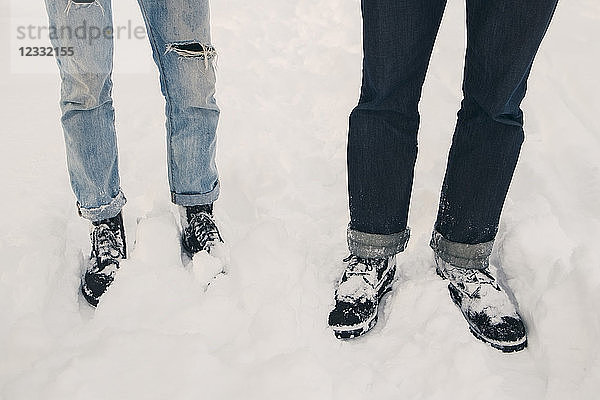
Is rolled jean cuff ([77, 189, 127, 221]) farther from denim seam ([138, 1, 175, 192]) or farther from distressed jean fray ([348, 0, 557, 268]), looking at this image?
distressed jean fray ([348, 0, 557, 268])

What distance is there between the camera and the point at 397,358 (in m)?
1.34

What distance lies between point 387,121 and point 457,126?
0.58 ft

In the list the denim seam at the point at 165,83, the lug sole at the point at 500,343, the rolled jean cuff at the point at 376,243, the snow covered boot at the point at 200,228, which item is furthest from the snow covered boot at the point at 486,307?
the denim seam at the point at 165,83

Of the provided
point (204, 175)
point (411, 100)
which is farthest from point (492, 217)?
point (204, 175)

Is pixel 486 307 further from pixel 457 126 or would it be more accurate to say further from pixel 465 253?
pixel 457 126

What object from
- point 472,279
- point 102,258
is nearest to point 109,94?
point 102,258

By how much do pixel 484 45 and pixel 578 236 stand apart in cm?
71

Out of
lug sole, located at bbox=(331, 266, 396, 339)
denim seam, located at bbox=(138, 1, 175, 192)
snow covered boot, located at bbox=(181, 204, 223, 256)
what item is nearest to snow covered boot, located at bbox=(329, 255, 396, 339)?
lug sole, located at bbox=(331, 266, 396, 339)

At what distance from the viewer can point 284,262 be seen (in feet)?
5.25

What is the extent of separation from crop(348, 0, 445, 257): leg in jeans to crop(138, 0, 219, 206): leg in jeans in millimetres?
368

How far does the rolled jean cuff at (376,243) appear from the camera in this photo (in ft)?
4.65

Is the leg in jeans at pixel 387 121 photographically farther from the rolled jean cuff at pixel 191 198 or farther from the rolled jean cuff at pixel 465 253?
the rolled jean cuff at pixel 191 198

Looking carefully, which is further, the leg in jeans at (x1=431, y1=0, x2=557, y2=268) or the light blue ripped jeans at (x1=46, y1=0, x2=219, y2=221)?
the light blue ripped jeans at (x1=46, y1=0, x2=219, y2=221)

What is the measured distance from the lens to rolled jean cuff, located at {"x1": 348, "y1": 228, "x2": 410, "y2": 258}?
1.42 m
